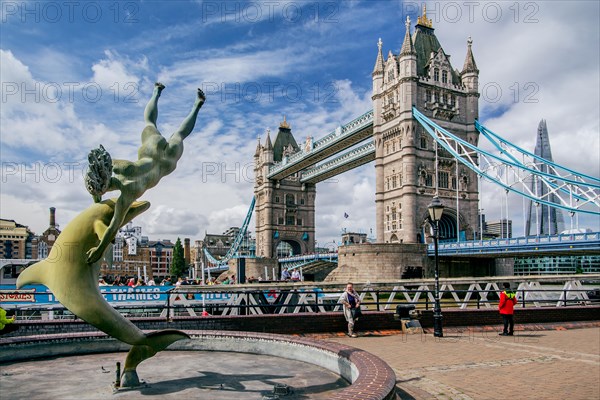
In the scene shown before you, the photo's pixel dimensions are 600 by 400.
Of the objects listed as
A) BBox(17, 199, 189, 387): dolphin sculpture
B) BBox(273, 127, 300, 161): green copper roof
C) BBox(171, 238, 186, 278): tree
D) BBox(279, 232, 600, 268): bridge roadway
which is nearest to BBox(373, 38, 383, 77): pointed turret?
BBox(279, 232, 600, 268): bridge roadway

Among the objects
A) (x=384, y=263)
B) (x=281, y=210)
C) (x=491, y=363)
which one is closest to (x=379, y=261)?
(x=384, y=263)

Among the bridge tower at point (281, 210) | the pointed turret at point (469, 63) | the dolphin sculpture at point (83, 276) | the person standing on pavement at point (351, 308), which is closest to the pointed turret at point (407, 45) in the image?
the pointed turret at point (469, 63)

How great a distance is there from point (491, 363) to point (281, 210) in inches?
3075

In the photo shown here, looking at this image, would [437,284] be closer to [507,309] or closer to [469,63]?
[507,309]

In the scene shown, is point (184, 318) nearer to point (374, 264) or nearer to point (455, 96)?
point (374, 264)

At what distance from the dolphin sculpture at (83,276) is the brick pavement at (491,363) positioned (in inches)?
136

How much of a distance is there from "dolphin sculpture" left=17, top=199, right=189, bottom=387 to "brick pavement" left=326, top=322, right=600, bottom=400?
3.46 meters

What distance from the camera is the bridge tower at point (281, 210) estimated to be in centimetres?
8556

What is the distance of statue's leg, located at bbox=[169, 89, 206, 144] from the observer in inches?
241

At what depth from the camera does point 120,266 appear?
393 ft

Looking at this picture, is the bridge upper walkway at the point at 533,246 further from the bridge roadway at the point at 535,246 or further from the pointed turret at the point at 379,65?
the pointed turret at the point at 379,65

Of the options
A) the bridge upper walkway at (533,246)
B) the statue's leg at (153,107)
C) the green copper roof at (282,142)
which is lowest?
the bridge upper walkway at (533,246)

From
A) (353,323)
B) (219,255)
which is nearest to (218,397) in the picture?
(353,323)

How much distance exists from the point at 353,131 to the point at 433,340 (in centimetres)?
4940
